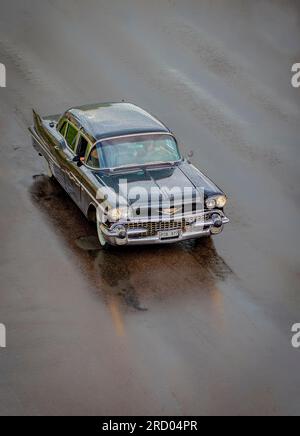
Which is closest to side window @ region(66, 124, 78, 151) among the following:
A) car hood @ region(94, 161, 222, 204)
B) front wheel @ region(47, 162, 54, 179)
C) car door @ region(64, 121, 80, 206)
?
car door @ region(64, 121, 80, 206)

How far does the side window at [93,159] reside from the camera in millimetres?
12492

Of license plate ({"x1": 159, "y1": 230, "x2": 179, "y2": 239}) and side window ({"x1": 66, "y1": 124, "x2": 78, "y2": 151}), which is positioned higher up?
side window ({"x1": 66, "y1": 124, "x2": 78, "y2": 151})

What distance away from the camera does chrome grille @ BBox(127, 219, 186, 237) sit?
11.6m

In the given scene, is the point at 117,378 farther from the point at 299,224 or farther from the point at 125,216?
the point at 299,224

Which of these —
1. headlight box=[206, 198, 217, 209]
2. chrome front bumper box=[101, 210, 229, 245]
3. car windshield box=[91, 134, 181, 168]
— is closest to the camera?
chrome front bumper box=[101, 210, 229, 245]

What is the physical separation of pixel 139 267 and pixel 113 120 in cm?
282

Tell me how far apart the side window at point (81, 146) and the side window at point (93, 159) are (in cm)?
30

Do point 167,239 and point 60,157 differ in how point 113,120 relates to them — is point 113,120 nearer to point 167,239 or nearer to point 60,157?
point 60,157

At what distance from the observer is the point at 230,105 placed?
17281mm

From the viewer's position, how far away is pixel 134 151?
12.6 m

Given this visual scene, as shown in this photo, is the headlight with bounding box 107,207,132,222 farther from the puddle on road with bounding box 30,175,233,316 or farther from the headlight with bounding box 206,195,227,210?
the headlight with bounding box 206,195,227,210

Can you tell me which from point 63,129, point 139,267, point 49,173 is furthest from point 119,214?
point 49,173

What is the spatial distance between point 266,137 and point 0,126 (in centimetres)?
543
